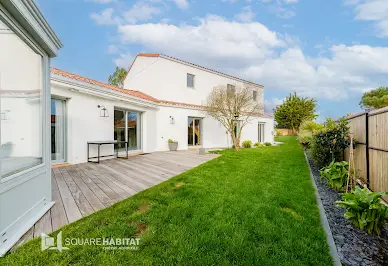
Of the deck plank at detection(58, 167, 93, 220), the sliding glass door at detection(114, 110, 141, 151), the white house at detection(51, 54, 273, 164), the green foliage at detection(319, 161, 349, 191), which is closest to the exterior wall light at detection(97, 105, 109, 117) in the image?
the white house at detection(51, 54, 273, 164)

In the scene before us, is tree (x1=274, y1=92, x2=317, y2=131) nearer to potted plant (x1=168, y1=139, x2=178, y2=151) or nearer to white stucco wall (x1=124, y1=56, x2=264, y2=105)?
white stucco wall (x1=124, y1=56, x2=264, y2=105)

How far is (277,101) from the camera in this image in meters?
35.9

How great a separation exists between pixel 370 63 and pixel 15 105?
2508 cm

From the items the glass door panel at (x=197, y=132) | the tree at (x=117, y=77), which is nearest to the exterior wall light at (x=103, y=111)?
the glass door panel at (x=197, y=132)

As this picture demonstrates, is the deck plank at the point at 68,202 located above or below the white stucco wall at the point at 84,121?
below

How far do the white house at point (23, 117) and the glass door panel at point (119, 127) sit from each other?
6.14 metres

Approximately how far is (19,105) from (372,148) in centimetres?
701

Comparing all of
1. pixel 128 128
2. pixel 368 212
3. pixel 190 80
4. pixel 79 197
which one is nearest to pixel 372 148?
pixel 368 212

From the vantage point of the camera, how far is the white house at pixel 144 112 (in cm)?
755

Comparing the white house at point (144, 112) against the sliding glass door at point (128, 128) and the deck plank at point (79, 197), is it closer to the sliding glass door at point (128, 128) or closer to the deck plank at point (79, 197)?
the sliding glass door at point (128, 128)

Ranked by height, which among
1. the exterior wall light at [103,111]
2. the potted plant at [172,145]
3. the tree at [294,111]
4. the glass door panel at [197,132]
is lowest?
the potted plant at [172,145]

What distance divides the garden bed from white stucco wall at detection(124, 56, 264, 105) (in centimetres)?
1294

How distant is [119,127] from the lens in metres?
10.1

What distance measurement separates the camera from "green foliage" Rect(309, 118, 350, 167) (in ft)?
20.8
